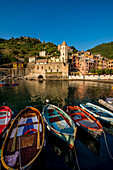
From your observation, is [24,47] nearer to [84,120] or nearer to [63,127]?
[84,120]

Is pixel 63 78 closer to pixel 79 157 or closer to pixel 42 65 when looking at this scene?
pixel 42 65

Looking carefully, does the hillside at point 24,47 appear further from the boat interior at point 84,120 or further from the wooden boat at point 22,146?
the wooden boat at point 22,146

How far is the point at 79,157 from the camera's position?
6.74 m

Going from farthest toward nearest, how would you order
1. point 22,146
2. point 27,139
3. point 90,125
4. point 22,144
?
point 90,125 → point 27,139 → point 22,144 → point 22,146

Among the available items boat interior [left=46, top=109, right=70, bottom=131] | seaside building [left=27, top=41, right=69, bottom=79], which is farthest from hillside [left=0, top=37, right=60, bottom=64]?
boat interior [left=46, top=109, right=70, bottom=131]

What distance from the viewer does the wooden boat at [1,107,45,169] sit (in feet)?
A: 16.0

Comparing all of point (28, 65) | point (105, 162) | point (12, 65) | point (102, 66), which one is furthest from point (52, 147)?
point (12, 65)

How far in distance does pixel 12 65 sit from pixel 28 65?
58.0 feet

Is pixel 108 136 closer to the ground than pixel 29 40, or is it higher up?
closer to the ground

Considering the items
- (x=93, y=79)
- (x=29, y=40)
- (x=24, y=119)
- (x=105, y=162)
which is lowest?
(x=105, y=162)

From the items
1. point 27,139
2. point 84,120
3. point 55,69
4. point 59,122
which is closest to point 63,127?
point 59,122

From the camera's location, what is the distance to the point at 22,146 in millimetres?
6152

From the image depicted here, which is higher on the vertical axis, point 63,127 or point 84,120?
point 63,127

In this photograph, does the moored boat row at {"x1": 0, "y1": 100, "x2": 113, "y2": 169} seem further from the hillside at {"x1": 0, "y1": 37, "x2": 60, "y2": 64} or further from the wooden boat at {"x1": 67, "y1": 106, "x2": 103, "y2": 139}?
the hillside at {"x1": 0, "y1": 37, "x2": 60, "y2": 64}
